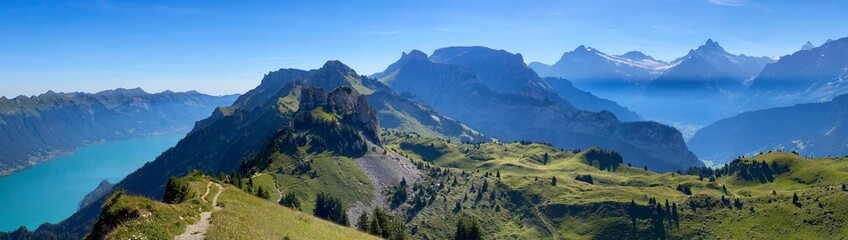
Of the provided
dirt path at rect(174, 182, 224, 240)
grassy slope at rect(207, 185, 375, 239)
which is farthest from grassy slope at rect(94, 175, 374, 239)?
dirt path at rect(174, 182, 224, 240)

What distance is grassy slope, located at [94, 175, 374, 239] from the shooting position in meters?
35.3

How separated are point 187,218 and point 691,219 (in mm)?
182696

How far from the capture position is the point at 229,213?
46.6 meters

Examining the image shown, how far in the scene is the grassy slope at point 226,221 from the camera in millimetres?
35344

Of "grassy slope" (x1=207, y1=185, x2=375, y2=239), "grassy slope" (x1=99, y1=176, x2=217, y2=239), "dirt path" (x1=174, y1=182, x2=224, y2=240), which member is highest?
"grassy slope" (x1=99, y1=176, x2=217, y2=239)

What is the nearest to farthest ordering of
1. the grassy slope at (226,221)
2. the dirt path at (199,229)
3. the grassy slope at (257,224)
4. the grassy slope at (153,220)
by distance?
the grassy slope at (153,220) → the grassy slope at (226,221) → the dirt path at (199,229) → the grassy slope at (257,224)

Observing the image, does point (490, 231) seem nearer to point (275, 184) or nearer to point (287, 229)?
point (275, 184)

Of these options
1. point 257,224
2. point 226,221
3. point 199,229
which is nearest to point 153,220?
point 199,229

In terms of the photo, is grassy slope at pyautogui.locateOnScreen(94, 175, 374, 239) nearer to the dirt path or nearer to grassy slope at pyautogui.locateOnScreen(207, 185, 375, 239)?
grassy slope at pyautogui.locateOnScreen(207, 185, 375, 239)

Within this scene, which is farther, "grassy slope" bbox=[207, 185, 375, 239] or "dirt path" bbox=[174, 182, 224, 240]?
"grassy slope" bbox=[207, 185, 375, 239]

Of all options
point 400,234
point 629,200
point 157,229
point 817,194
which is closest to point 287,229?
point 157,229

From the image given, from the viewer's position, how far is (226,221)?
42.4 meters

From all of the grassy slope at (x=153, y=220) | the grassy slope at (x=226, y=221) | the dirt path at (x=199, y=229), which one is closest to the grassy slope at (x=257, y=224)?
the grassy slope at (x=226, y=221)

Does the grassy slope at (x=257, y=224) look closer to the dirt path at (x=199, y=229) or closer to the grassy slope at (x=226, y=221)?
the grassy slope at (x=226, y=221)
